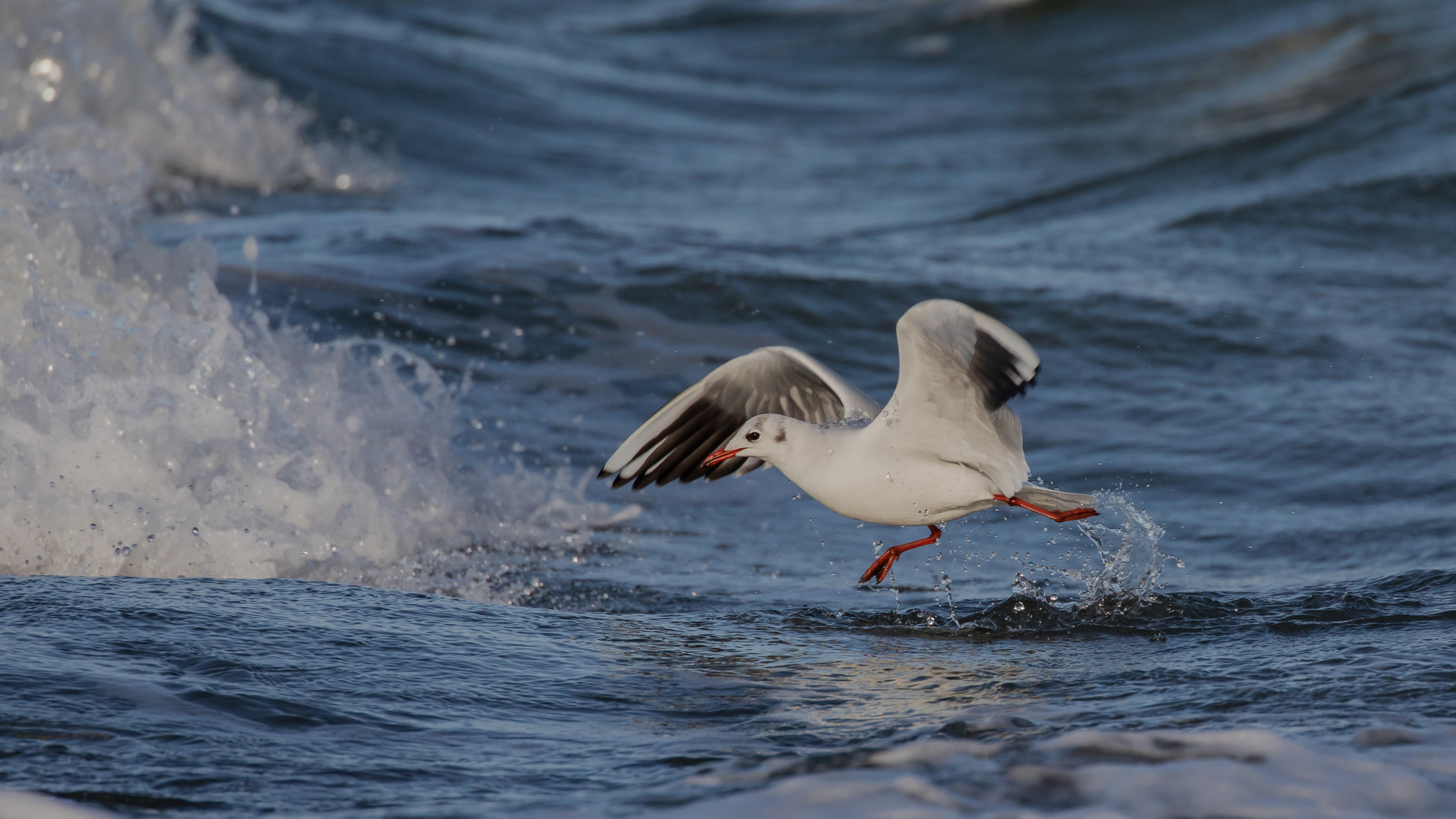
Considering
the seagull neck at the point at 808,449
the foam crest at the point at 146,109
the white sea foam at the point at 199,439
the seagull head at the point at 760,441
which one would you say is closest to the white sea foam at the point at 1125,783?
the seagull neck at the point at 808,449

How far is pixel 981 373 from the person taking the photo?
4105mm

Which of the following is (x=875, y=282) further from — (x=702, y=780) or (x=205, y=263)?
(x=702, y=780)

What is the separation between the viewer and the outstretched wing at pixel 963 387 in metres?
3.95

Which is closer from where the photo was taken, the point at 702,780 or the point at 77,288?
the point at 702,780

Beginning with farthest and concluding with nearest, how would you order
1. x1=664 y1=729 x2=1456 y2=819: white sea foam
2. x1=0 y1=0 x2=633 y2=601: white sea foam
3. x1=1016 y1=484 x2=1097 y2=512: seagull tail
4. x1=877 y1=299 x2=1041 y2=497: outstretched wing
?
x1=0 y1=0 x2=633 y2=601: white sea foam → x1=1016 y1=484 x2=1097 y2=512: seagull tail → x1=877 y1=299 x2=1041 y2=497: outstretched wing → x1=664 y1=729 x2=1456 y2=819: white sea foam

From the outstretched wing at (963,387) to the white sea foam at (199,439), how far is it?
59.0 inches

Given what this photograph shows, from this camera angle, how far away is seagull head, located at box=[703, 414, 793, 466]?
4492mm

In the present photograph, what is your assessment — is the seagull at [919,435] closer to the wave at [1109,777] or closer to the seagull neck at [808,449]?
the seagull neck at [808,449]

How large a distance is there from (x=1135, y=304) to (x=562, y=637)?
5.50m

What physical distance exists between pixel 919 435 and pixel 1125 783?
155cm

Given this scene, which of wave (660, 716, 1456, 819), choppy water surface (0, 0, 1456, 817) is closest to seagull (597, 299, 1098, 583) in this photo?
choppy water surface (0, 0, 1456, 817)

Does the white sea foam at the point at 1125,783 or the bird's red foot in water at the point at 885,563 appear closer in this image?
the white sea foam at the point at 1125,783

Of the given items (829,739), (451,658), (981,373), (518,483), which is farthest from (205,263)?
(829,739)

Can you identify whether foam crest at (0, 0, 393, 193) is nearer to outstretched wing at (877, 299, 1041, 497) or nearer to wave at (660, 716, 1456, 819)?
outstretched wing at (877, 299, 1041, 497)
